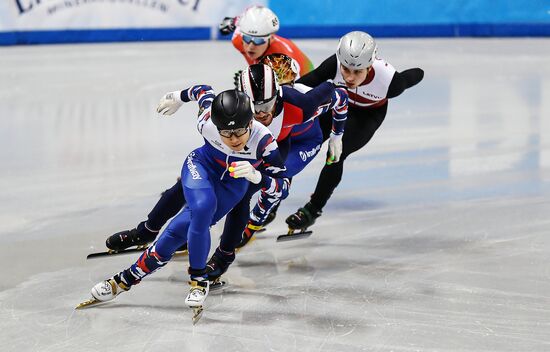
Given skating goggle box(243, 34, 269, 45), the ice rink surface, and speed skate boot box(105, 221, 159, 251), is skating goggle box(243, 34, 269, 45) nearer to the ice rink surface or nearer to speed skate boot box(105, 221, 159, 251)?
the ice rink surface

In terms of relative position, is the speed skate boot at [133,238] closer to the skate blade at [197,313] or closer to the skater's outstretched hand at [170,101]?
the skater's outstretched hand at [170,101]

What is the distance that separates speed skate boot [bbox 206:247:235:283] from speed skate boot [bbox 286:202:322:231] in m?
0.84

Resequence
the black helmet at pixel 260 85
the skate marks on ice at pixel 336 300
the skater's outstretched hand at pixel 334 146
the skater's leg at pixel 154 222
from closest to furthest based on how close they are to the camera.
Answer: the skate marks on ice at pixel 336 300 → the black helmet at pixel 260 85 → the skater's leg at pixel 154 222 → the skater's outstretched hand at pixel 334 146

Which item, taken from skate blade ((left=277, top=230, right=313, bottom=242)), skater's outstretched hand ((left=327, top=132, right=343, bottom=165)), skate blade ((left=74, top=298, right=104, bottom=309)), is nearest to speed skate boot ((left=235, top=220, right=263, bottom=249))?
skate blade ((left=277, top=230, right=313, bottom=242))

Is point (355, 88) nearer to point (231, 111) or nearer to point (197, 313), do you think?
point (231, 111)

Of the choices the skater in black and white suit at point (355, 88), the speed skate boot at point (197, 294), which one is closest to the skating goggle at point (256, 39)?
the skater in black and white suit at point (355, 88)

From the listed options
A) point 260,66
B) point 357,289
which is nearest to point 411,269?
point 357,289

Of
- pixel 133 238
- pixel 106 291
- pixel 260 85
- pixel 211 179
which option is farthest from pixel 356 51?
pixel 106 291

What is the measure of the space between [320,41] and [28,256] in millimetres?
9539

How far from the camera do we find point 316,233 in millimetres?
5457

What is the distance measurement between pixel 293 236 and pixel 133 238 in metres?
1.00

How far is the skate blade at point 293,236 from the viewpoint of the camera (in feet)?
17.2

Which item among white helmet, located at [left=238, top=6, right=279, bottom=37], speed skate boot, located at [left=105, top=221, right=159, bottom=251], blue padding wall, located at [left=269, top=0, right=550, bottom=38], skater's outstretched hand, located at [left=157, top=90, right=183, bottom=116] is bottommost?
blue padding wall, located at [left=269, top=0, right=550, bottom=38]

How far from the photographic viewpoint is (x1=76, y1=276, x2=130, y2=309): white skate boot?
415 cm
